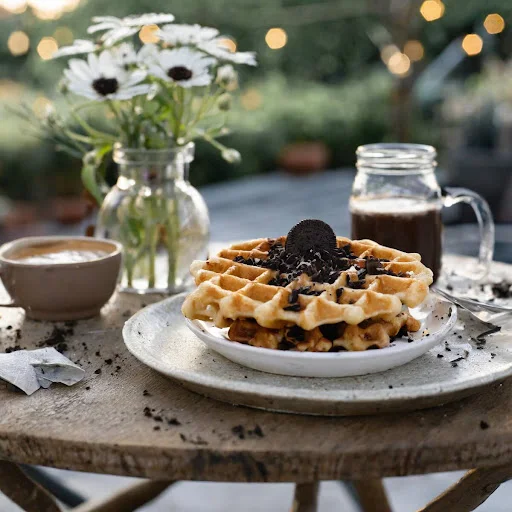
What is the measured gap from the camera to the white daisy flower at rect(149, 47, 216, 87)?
5.87ft

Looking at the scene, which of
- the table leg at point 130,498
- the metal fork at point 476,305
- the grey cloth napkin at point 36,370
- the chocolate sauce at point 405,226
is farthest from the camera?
Answer: the table leg at point 130,498

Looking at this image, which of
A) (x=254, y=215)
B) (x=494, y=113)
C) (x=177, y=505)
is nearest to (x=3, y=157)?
(x=254, y=215)

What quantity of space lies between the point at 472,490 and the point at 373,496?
108 cm

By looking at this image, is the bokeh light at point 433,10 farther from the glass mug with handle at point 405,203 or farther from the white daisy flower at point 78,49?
the white daisy flower at point 78,49

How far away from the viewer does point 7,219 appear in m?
7.54

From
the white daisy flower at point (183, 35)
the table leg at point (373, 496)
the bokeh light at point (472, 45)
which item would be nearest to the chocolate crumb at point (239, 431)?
the white daisy flower at point (183, 35)

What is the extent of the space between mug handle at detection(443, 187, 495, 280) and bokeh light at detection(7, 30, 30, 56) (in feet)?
31.8

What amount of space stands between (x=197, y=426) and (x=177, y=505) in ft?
6.87

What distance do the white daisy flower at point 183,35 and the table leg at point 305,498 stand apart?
118 centimetres

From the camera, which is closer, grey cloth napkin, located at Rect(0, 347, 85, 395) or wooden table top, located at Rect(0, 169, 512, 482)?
wooden table top, located at Rect(0, 169, 512, 482)

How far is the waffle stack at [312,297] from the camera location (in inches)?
49.9

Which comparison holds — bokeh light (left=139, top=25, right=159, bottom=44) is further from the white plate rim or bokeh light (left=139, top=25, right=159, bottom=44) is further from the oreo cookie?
the white plate rim

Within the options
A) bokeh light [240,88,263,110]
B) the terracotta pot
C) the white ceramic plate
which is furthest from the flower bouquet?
bokeh light [240,88,263,110]

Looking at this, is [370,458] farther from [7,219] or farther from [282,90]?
[282,90]
